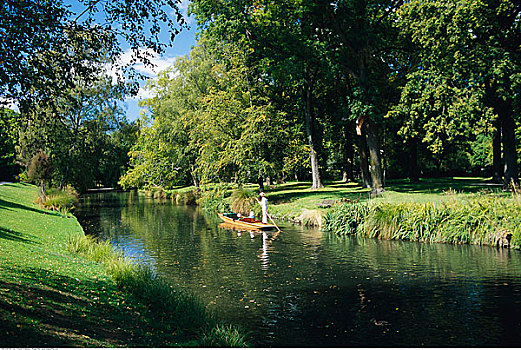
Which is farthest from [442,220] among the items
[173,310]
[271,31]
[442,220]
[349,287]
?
[271,31]

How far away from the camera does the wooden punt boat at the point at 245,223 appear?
22047 millimetres

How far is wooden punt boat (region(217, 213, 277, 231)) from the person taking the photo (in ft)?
72.3

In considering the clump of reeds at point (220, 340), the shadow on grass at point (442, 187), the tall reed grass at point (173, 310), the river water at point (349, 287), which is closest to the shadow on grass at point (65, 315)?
the tall reed grass at point (173, 310)

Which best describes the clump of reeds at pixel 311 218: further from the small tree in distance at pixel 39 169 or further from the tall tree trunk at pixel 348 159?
the tall tree trunk at pixel 348 159

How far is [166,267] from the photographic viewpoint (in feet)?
47.3

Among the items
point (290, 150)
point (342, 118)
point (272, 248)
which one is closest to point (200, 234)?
point (272, 248)

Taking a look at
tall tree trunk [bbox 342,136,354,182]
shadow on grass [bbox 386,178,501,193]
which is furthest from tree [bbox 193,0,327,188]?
tall tree trunk [bbox 342,136,354,182]

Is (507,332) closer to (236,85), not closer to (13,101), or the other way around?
(13,101)

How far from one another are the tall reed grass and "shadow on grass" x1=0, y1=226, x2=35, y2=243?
4147mm

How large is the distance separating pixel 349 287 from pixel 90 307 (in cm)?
669

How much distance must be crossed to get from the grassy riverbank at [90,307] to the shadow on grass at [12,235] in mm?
602

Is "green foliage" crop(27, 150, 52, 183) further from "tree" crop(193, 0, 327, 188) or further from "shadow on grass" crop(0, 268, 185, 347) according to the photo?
"shadow on grass" crop(0, 268, 185, 347)

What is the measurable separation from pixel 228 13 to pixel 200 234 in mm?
16669

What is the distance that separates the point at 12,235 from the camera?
14.1 meters
